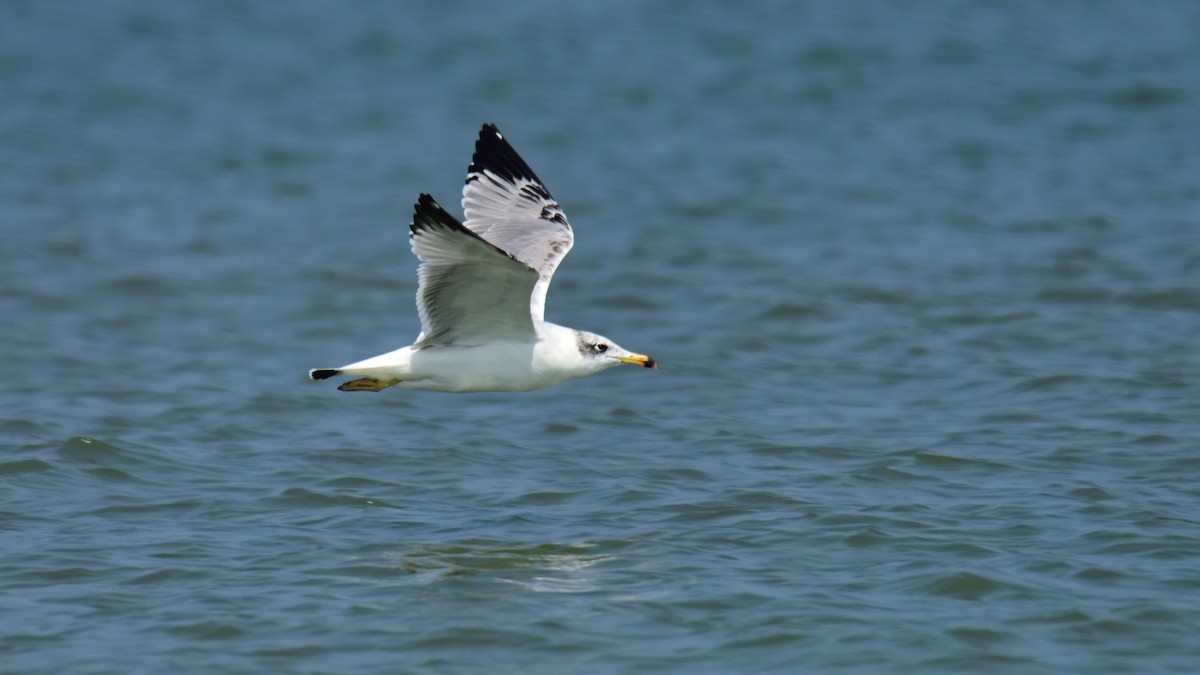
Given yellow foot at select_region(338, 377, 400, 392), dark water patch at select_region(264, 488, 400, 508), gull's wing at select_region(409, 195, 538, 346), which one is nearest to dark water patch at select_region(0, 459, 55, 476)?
dark water patch at select_region(264, 488, 400, 508)

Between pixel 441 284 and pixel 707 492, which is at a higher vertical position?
pixel 441 284

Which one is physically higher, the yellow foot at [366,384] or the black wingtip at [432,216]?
the black wingtip at [432,216]

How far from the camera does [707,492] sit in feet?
29.0

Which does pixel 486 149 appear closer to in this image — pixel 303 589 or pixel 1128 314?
pixel 303 589

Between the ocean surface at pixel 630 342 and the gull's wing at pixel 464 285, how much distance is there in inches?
40.8

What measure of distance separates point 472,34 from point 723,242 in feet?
26.8

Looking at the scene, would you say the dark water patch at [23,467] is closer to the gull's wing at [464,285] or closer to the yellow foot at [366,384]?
the yellow foot at [366,384]

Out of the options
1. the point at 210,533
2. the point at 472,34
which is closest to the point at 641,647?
the point at 210,533

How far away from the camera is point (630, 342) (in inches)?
476

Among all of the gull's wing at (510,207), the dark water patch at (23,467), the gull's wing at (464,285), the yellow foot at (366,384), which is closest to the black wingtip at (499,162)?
the gull's wing at (510,207)

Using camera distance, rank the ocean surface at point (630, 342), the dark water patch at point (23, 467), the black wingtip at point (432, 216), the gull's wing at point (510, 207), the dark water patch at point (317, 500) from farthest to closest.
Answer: the gull's wing at point (510, 207), the dark water patch at point (23, 467), the dark water patch at point (317, 500), the ocean surface at point (630, 342), the black wingtip at point (432, 216)

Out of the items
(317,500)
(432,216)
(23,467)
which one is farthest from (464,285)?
(23,467)

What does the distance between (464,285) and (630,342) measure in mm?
4488

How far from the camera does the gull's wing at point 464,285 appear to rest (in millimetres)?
7215
